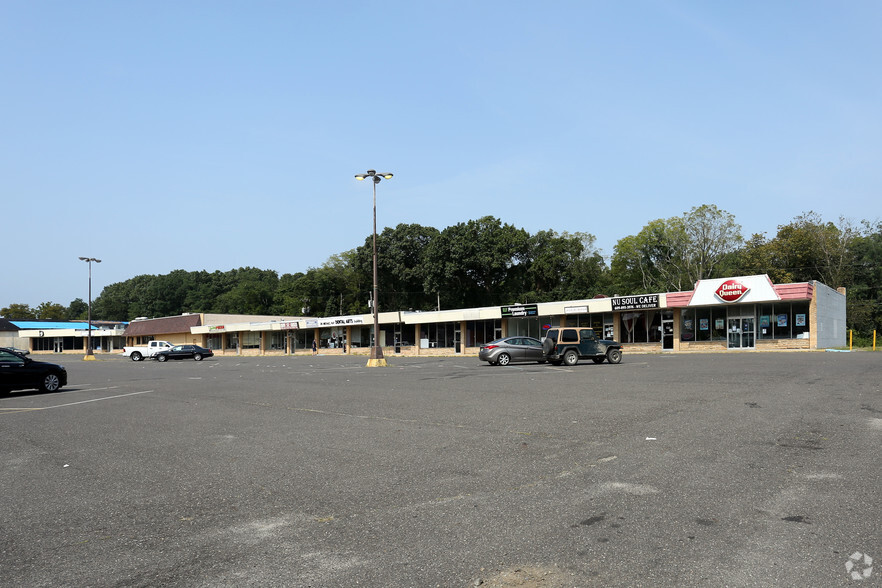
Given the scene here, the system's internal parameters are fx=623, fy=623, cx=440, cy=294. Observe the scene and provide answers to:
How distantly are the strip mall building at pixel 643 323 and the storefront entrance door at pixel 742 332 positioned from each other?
58 mm

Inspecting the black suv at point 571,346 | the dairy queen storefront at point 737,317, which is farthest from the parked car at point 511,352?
the dairy queen storefront at point 737,317

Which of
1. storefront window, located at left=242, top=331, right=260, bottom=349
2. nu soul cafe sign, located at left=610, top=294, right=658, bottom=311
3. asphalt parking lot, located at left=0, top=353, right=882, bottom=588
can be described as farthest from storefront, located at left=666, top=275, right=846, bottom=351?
storefront window, located at left=242, top=331, right=260, bottom=349

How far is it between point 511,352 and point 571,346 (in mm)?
4008

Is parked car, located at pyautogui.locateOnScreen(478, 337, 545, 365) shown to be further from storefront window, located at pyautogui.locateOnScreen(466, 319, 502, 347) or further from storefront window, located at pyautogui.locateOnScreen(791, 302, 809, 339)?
storefront window, located at pyautogui.locateOnScreen(466, 319, 502, 347)

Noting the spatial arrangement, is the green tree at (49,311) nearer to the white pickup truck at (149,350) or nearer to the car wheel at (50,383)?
the white pickup truck at (149,350)

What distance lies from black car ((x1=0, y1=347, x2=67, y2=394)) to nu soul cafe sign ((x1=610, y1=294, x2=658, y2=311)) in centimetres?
3486

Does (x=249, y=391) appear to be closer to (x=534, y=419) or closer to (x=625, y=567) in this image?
(x=534, y=419)

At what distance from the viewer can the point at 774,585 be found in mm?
3914

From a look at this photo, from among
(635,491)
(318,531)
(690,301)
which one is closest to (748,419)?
(635,491)

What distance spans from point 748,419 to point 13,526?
10.0 meters

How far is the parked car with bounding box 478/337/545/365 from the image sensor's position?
31.7 meters

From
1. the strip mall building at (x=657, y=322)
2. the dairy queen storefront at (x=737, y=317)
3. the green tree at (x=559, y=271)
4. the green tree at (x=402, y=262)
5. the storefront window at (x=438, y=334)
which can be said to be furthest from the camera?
the green tree at (x=402, y=262)

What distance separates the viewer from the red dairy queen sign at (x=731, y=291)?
130 feet

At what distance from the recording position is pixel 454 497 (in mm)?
6012
